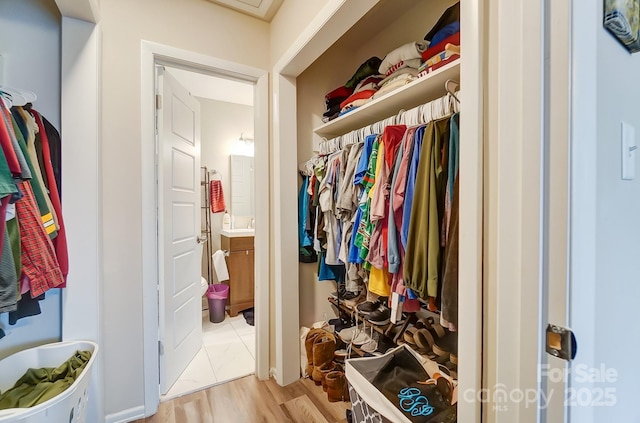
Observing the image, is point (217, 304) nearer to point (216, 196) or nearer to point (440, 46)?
point (216, 196)

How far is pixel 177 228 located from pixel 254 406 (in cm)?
124

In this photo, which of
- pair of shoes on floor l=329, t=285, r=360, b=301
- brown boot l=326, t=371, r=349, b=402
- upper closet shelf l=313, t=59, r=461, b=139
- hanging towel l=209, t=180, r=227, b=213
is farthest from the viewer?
hanging towel l=209, t=180, r=227, b=213

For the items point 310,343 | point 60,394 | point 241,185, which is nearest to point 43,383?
point 60,394

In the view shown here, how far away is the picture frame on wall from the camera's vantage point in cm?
57

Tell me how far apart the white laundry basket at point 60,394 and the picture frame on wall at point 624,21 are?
6.26ft

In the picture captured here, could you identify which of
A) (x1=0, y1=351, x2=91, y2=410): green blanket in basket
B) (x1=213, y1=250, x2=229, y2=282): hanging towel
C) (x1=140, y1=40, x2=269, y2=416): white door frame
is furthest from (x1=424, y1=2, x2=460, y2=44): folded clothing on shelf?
(x1=213, y1=250, x2=229, y2=282): hanging towel

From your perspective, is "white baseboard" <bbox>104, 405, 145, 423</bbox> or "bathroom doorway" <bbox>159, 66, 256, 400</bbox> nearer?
"white baseboard" <bbox>104, 405, 145, 423</bbox>

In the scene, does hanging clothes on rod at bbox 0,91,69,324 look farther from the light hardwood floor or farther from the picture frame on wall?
the picture frame on wall

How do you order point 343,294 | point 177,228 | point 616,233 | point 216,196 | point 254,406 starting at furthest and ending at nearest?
1. point 216,196
2. point 343,294
3. point 177,228
4. point 254,406
5. point 616,233

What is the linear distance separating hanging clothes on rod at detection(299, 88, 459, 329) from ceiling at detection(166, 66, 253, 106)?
172cm

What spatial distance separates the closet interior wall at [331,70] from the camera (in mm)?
1766

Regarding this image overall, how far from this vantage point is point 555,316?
51 centimetres

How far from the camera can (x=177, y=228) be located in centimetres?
185

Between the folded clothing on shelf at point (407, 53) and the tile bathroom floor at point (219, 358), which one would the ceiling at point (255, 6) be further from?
the tile bathroom floor at point (219, 358)
